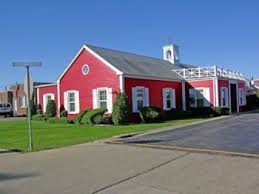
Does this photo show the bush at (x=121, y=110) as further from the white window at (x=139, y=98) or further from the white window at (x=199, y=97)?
the white window at (x=199, y=97)

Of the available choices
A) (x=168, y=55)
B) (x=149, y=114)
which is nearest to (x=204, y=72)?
(x=149, y=114)

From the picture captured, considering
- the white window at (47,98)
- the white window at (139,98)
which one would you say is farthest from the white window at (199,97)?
the white window at (47,98)

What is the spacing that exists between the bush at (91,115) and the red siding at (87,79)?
5.13 ft

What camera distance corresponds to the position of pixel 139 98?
27172mm

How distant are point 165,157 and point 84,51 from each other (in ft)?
64.2

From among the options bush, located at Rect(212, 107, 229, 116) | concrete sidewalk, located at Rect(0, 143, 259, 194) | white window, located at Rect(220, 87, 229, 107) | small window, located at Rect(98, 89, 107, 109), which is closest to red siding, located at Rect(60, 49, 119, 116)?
small window, located at Rect(98, 89, 107, 109)

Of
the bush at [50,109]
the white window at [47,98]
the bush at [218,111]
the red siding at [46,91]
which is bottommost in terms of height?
the bush at [218,111]

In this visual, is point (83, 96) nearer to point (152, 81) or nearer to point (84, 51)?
point (84, 51)

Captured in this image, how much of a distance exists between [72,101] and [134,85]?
20.9ft

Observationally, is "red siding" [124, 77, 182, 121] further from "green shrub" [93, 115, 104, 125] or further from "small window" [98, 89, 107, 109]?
"green shrub" [93, 115, 104, 125]

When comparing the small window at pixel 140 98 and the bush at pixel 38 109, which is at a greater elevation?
the small window at pixel 140 98

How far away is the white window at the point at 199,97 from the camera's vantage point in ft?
101

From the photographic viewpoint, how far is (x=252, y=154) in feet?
33.5

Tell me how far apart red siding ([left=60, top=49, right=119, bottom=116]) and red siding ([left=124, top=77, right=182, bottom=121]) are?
101 cm
